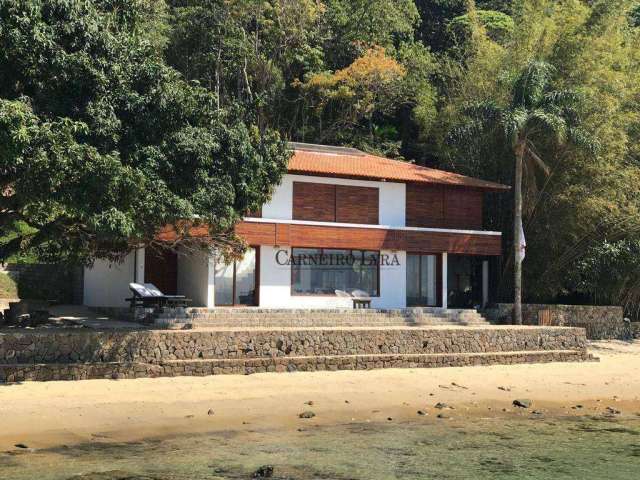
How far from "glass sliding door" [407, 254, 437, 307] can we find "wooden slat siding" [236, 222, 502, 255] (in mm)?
788

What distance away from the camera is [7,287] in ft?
92.5

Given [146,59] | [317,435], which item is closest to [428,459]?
[317,435]

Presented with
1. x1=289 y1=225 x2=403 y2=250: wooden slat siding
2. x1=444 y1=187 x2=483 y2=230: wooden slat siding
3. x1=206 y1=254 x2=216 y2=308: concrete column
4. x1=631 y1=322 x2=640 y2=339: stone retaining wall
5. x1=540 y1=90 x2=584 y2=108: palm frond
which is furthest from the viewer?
x1=444 y1=187 x2=483 y2=230: wooden slat siding

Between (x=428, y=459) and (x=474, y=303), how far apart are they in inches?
740

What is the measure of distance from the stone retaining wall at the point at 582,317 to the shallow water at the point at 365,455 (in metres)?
12.1

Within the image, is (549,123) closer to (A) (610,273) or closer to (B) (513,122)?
(B) (513,122)

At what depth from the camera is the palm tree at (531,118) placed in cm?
2606

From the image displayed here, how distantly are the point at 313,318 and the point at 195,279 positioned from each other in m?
4.42

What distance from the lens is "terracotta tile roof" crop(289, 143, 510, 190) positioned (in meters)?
27.3

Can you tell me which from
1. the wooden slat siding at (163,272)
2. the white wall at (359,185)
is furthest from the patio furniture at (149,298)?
the white wall at (359,185)

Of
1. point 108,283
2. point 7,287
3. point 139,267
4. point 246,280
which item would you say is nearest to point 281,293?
point 246,280

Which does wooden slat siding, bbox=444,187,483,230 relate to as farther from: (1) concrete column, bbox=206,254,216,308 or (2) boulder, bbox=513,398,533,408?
(2) boulder, bbox=513,398,533,408

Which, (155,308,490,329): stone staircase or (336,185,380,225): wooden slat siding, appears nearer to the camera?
(155,308,490,329): stone staircase

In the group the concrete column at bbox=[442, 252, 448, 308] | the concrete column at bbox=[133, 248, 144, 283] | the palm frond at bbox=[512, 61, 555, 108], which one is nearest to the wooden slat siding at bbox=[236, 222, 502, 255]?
the concrete column at bbox=[442, 252, 448, 308]
